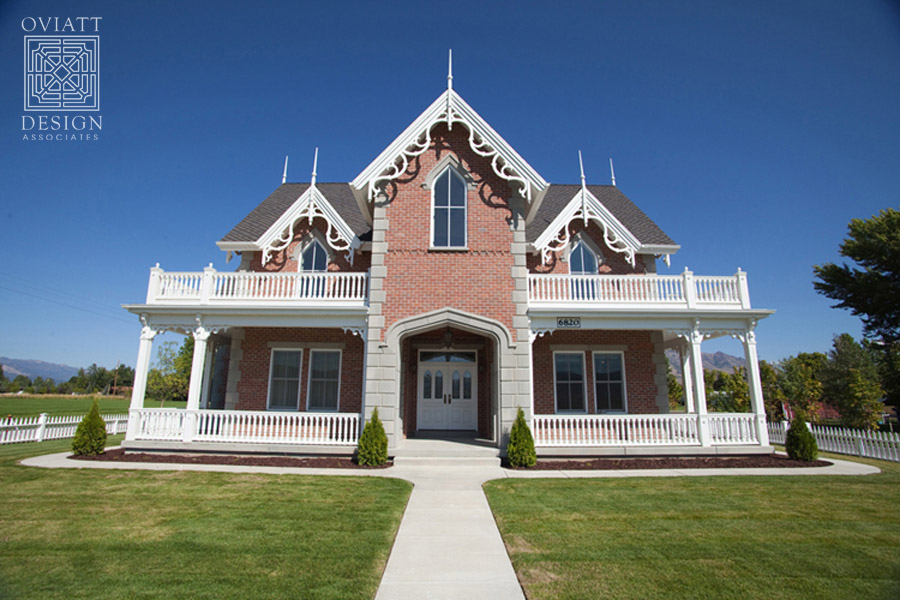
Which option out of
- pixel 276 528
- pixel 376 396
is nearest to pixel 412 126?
pixel 376 396

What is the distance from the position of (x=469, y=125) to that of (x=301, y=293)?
25.6ft

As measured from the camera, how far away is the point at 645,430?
12883 mm

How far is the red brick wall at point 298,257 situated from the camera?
1600cm

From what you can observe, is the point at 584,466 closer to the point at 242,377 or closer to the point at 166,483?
the point at 166,483

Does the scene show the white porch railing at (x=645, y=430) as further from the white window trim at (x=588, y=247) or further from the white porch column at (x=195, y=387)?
the white porch column at (x=195, y=387)

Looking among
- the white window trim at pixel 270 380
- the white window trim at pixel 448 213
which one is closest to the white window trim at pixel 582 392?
the white window trim at pixel 448 213

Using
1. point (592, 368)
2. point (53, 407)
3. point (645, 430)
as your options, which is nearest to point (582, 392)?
point (592, 368)

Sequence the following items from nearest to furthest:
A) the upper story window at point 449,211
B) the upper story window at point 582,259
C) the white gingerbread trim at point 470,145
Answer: the white gingerbread trim at point 470,145 < the upper story window at point 449,211 < the upper story window at point 582,259

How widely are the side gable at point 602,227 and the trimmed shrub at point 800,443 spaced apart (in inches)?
276

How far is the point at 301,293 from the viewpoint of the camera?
1411 cm

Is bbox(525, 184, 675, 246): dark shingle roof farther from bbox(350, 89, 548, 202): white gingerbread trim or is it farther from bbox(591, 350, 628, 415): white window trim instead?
bbox(591, 350, 628, 415): white window trim

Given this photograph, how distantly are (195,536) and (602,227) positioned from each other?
14941 millimetres

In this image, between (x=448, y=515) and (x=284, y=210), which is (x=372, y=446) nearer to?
(x=448, y=515)

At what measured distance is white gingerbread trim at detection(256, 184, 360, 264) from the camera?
50.8 ft
